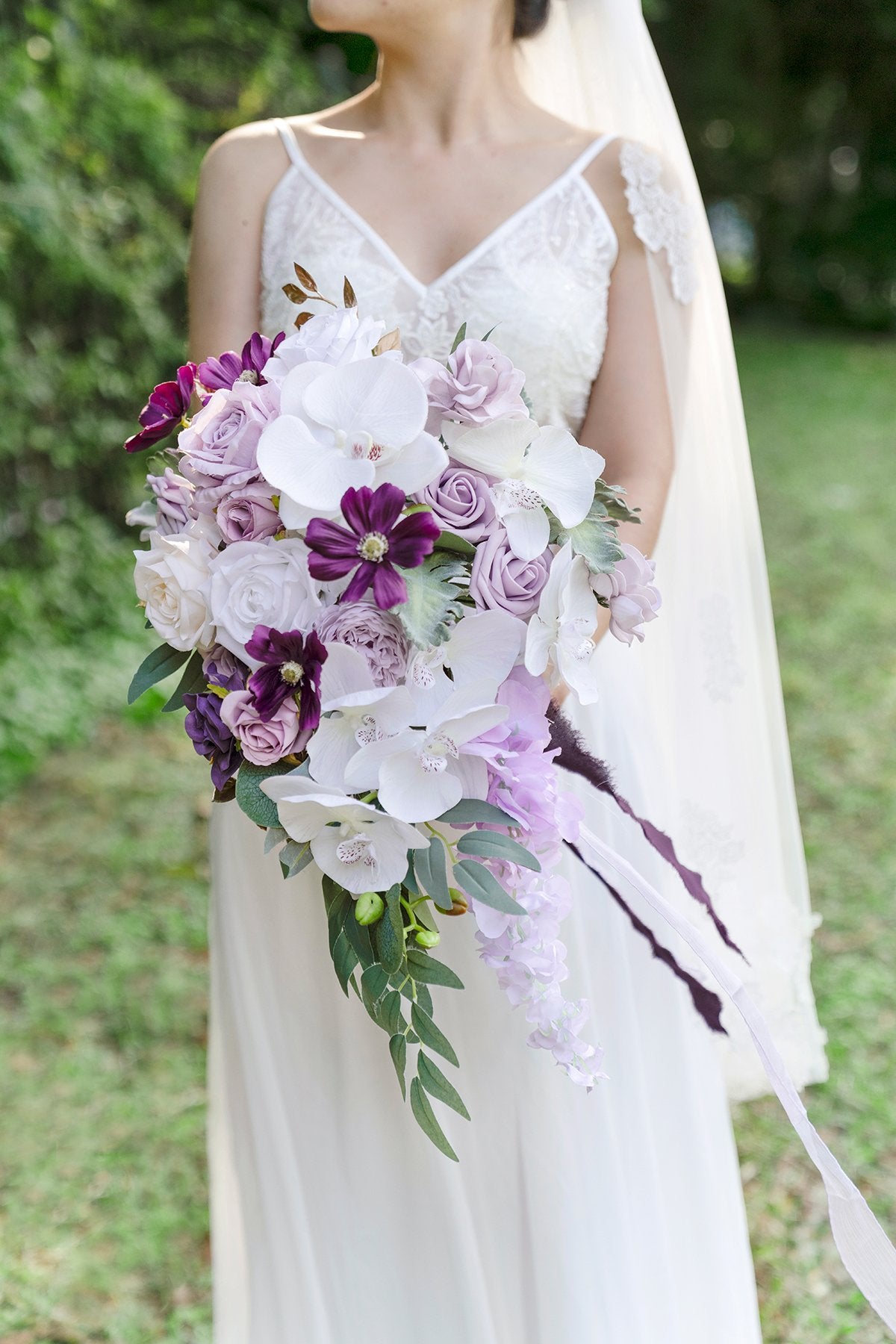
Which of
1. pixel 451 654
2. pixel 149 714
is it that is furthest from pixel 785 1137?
pixel 149 714

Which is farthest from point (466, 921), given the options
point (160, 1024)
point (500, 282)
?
point (160, 1024)

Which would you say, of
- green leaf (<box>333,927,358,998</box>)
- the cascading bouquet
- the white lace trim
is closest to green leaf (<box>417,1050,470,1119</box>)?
the cascading bouquet

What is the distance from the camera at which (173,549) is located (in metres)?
1.38

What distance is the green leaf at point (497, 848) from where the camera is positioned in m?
1.29

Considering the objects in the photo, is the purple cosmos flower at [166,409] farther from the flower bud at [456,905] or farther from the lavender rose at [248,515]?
the flower bud at [456,905]

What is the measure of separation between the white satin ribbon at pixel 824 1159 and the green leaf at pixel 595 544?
0.36 meters

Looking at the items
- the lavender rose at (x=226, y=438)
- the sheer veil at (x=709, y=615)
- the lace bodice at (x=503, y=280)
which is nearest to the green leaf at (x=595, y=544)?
the lavender rose at (x=226, y=438)

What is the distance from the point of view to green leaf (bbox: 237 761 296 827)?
4.29 ft

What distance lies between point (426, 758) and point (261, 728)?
0.54 ft

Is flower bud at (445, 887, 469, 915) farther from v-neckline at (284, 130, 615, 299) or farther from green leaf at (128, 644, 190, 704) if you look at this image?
v-neckline at (284, 130, 615, 299)

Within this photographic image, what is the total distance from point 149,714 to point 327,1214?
396 cm

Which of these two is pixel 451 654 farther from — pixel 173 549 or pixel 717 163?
pixel 717 163

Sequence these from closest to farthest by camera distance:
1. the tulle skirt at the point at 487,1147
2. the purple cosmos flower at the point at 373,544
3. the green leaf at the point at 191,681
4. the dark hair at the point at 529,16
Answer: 1. the purple cosmos flower at the point at 373,544
2. the green leaf at the point at 191,681
3. the tulle skirt at the point at 487,1147
4. the dark hair at the point at 529,16

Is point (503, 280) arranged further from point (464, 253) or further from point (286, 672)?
point (286, 672)
